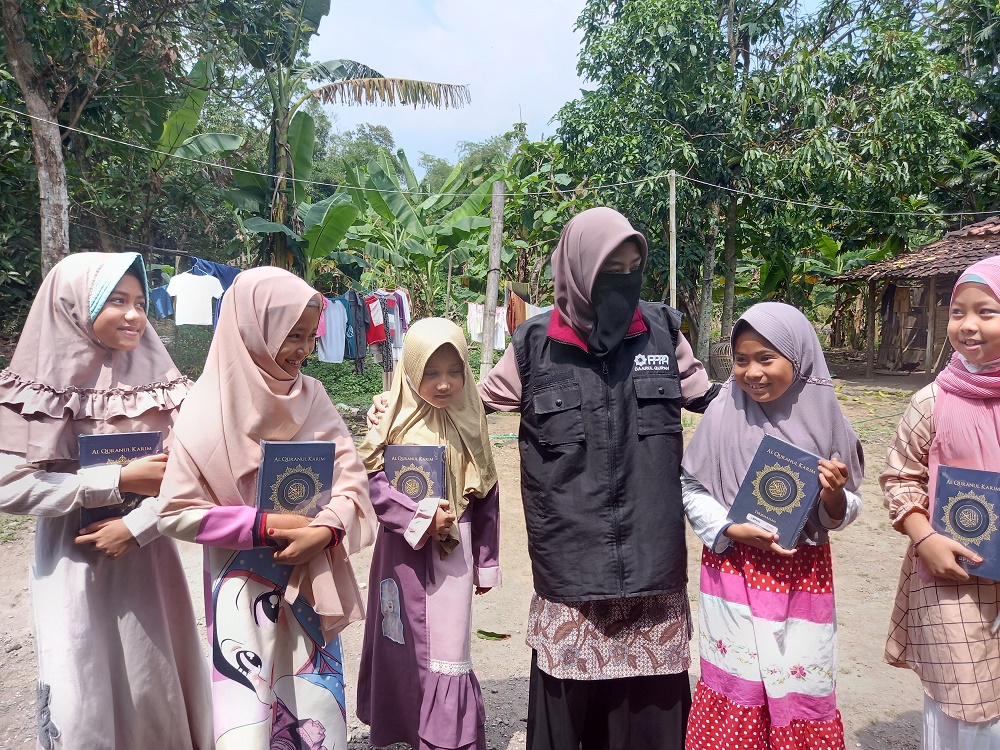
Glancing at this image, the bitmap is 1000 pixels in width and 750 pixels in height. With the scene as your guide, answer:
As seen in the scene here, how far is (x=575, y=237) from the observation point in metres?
2.20

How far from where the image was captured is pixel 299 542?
1876 mm

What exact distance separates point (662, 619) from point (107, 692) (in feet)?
5.38

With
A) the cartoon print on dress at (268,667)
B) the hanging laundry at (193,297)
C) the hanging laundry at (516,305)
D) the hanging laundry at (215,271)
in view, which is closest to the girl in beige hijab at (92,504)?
the cartoon print on dress at (268,667)

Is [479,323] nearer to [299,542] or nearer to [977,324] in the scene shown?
[299,542]

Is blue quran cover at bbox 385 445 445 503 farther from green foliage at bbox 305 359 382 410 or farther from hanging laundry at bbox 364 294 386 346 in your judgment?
green foliage at bbox 305 359 382 410

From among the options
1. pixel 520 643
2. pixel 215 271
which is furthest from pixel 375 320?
pixel 520 643

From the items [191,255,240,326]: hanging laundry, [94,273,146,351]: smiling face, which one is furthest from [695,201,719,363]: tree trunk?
[94,273,146,351]: smiling face

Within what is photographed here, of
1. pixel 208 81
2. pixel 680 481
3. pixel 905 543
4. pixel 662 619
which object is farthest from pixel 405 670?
pixel 208 81

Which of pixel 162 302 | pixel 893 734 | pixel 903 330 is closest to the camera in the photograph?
pixel 893 734

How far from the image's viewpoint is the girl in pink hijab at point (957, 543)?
1.86 metres

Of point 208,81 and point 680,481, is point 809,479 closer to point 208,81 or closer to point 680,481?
point 680,481

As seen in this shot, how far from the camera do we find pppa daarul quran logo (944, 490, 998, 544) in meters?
1.81

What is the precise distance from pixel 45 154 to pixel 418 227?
19.0 ft

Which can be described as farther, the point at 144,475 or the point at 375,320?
the point at 375,320
